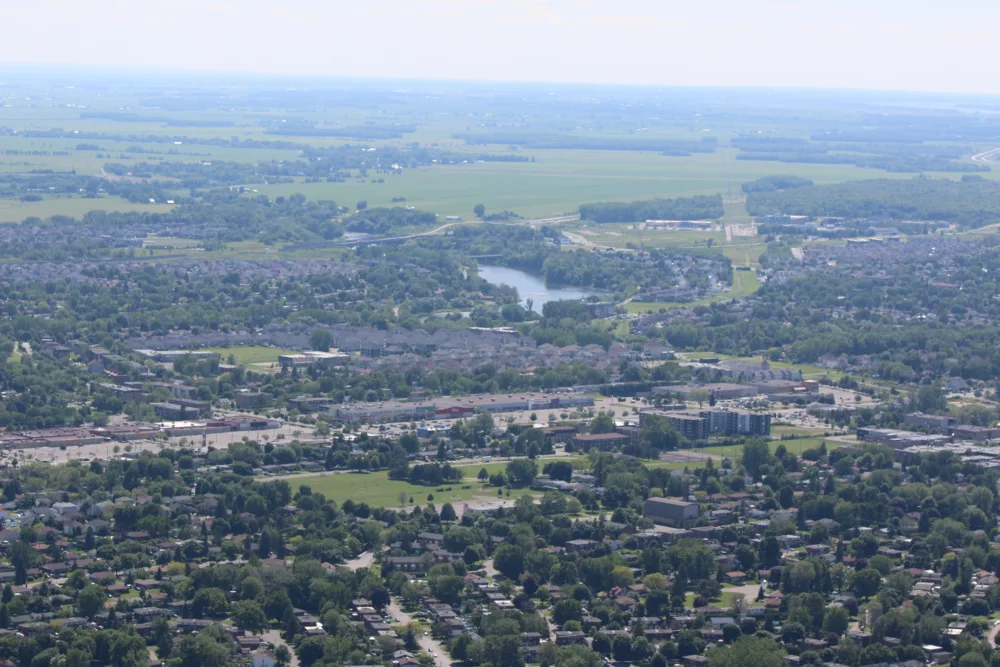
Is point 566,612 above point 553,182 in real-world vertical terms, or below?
above

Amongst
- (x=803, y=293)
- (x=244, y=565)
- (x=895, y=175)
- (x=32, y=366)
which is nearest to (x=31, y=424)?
(x=32, y=366)

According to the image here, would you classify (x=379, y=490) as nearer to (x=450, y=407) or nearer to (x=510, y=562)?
(x=510, y=562)

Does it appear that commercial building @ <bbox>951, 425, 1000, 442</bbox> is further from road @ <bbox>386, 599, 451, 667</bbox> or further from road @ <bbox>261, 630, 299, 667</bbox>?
road @ <bbox>261, 630, 299, 667</bbox>

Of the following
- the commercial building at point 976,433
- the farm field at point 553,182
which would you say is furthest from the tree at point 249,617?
the farm field at point 553,182

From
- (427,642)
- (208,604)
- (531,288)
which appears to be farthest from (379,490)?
(531,288)

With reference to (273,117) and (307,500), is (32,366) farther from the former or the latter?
(273,117)

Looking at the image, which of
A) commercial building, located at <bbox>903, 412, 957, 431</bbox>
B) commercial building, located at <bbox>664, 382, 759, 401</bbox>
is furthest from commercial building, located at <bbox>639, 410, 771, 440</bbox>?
commercial building, located at <bbox>664, 382, 759, 401</bbox>
